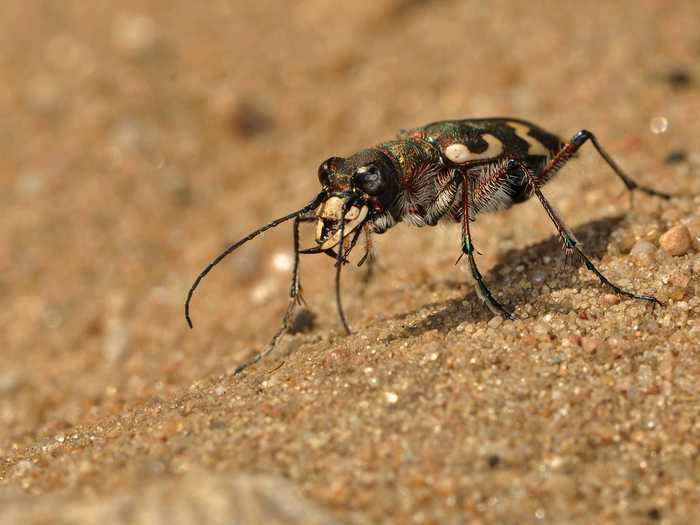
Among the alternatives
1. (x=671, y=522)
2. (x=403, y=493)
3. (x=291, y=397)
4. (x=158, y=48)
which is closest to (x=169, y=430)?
(x=291, y=397)

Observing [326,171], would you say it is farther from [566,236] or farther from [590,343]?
[590,343]

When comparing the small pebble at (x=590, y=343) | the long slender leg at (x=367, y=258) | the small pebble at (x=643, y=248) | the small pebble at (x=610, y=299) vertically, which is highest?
the long slender leg at (x=367, y=258)

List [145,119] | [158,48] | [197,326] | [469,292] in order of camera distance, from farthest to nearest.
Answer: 1. [158,48]
2. [145,119]
3. [197,326]
4. [469,292]

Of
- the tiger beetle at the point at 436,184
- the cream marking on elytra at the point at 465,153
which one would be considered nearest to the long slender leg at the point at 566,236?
the tiger beetle at the point at 436,184

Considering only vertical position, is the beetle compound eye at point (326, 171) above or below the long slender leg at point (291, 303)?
above

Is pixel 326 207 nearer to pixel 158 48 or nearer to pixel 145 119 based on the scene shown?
pixel 145 119

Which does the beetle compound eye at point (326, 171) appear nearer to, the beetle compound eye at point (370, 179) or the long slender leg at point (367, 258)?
the beetle compound eye at point (370, 179)
